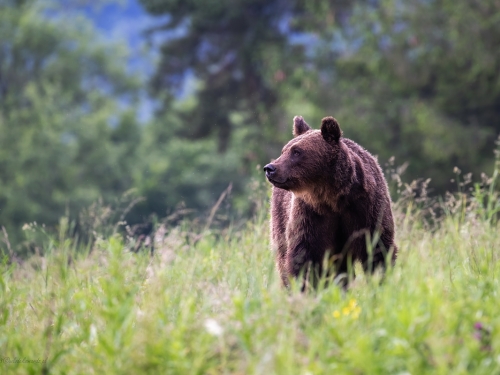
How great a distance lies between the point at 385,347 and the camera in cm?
312

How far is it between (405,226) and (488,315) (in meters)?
2.48

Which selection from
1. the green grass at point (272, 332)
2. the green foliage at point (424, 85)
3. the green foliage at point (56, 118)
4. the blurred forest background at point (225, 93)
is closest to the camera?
the green grass at point (272, 332)

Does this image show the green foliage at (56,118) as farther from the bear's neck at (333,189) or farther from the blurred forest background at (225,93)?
the bear's neck at (333,189)

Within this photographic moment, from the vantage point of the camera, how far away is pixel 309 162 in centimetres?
496

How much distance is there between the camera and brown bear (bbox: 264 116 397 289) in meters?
4.80

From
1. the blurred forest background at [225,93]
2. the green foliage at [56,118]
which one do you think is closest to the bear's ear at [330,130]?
the blurred forest background at [225,93]

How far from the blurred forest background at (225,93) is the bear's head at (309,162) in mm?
1610

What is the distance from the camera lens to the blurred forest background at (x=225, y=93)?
16312mm

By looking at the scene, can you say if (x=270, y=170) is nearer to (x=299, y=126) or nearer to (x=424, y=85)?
(x=299, y=126)

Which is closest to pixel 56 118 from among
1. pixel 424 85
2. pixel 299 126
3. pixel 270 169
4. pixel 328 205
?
pixel 424 85

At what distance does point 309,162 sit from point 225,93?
17.3 m

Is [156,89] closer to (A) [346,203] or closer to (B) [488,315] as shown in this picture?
(A) [346,203]

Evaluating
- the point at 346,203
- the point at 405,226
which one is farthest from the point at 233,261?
the point at 405,226

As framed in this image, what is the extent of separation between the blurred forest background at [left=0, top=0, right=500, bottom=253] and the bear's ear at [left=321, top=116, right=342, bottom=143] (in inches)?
66.4
